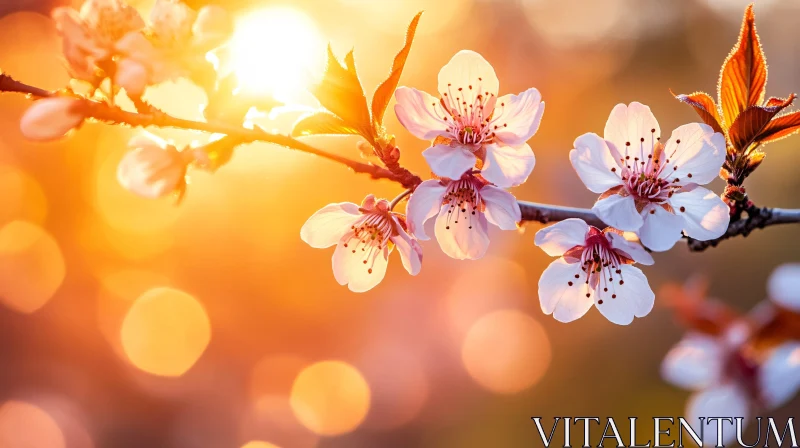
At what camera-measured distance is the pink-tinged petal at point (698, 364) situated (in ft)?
5.66

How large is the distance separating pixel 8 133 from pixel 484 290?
5.48m

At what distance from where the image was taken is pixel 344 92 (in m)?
0.86

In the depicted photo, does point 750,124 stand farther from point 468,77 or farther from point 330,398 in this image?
point 330,398

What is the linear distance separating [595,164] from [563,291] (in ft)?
0.70

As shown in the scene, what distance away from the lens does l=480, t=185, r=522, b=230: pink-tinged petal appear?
33.7 inches

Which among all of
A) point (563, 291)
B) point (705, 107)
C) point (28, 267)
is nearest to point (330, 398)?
point (28, 267)

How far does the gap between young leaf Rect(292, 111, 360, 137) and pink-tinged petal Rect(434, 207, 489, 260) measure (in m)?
0.19

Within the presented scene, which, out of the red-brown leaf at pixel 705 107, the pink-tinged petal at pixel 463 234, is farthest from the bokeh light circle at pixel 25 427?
the red-brown leaf at pixel 705 107

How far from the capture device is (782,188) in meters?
6.21

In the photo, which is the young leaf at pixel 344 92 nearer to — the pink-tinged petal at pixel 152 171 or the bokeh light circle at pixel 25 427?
the pink-tinged petal at pixel 152 171

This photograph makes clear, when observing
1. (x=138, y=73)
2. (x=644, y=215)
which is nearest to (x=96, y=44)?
(x=138, y=73)

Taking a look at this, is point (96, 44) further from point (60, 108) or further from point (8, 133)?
point (8, 133)

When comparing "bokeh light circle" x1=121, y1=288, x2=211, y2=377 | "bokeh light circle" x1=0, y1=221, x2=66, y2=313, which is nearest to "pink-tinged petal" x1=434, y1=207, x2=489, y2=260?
"bokeh light circle" x1=121, y1=288, x2=211, y2=377

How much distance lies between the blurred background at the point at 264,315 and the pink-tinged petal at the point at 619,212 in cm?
487
